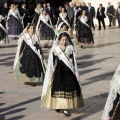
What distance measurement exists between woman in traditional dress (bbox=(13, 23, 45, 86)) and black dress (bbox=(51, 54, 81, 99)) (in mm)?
2723

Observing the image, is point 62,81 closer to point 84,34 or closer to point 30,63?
point 30,63

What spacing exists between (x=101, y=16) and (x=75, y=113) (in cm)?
2104

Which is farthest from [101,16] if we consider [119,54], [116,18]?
[119,54]

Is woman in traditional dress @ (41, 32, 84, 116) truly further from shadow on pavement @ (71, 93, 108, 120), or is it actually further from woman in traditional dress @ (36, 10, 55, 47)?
woman in traditional dress @ (36, 10, 55, 47)

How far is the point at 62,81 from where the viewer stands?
880cm

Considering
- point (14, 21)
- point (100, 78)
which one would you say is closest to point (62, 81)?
point (100, 78)

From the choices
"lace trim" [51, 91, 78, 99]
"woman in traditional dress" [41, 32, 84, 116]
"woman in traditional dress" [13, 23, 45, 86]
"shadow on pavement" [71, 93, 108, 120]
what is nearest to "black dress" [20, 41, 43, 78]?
"woman in traditional dress" [13, 23, 45, 86]

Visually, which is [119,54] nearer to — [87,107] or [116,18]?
[87,107]

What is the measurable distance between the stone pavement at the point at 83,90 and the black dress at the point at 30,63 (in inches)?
13.1

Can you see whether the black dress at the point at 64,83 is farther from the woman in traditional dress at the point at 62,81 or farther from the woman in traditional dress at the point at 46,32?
the woman in traditional dress at the point at 46,32

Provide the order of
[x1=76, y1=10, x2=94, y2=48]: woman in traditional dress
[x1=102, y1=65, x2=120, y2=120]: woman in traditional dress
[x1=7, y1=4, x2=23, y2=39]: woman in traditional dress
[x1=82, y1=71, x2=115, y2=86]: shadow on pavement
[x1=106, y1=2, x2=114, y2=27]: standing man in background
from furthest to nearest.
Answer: [x1=106, y1=2, x2=114, y2=27]: standing man in background < [x1=7, y1=4, x2=23, y2=39]: woman in traditional dress < [x1=76, y1=10, x2=94, y2=48]: woman in traditional dress < [x1=82, y1=71, x2=115, y2=86]: shadow on pavement < [x1=102, y1=65, x2=120, y2=120]: woman in traditional dress

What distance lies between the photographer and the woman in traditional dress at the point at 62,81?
28.7ft

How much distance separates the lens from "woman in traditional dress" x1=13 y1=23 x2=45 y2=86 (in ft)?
38.2

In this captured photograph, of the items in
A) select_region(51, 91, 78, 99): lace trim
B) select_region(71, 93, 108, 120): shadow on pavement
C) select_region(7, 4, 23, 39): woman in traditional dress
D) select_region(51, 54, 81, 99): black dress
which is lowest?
select_region(71, 93, 108, 120): shadow on pavement
